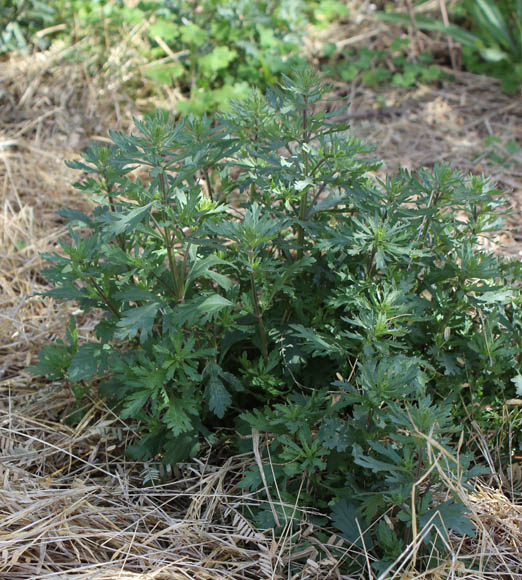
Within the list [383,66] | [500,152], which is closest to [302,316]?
[500,152]

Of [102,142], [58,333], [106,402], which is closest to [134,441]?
[106,402]

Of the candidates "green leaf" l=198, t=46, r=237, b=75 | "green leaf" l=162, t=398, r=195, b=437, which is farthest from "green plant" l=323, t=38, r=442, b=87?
"green leaf" l=162, t=398, r=195, b=437

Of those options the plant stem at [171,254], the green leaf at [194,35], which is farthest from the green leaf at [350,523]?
the green leaf at [194,35]

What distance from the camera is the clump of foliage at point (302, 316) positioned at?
71.1 inches

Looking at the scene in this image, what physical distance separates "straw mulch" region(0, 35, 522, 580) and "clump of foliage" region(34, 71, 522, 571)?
0.11m

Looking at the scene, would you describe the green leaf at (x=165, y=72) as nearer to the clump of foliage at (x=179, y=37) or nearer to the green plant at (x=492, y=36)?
the clump of foliage at (x=179, y=37)

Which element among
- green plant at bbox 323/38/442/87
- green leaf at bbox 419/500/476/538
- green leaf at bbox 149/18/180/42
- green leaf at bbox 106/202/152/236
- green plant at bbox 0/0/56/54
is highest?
green plant at bbox 0/0/56/54

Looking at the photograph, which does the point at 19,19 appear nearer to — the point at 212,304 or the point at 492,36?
the point at 492,36

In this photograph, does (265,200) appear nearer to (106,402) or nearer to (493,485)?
(106,402)

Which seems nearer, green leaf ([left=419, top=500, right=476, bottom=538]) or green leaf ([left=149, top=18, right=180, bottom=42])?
green leaf ([left=419, top=500, right=476, bottom=538])

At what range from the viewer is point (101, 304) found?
6.95 ft

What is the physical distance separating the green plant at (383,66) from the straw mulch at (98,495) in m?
1.06

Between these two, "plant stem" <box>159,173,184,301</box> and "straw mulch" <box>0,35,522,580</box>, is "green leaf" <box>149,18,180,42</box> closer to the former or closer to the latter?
"straw mulch" <box>0,35,522,580</box>

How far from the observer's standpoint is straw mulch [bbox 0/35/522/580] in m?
1.77
